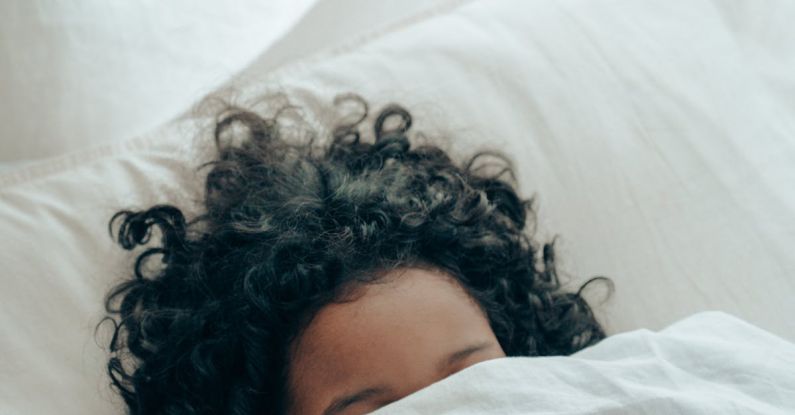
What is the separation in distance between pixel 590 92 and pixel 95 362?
0.57 meters

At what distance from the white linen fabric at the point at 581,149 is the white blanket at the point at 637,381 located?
18 cm

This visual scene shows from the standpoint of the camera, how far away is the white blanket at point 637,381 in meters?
0.74

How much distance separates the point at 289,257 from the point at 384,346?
12cm

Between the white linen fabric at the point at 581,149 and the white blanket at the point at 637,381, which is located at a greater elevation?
the white linen fabric at the point at 581,149

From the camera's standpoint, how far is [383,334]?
0.79m

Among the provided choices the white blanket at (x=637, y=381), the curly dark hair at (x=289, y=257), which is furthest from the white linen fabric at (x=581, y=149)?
the white blanket at (x=637, y=381)

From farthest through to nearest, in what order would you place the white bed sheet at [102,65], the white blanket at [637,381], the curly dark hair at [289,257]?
the white bed sheet at [102,65] < the curly dark hair at [289,257] < the white blanket at [637,381]

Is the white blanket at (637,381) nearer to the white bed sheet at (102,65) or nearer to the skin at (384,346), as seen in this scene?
the skin at (384,346)

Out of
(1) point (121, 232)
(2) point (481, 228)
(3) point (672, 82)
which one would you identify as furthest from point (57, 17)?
(3) point (672, 82)

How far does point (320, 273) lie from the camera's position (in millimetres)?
826

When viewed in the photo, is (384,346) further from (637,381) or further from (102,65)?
(102,65)

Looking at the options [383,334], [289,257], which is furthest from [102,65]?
[383,334]

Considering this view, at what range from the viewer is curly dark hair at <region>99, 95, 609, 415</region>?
84 centimetres

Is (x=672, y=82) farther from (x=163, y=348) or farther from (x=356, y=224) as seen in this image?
(x=163, y=348)
